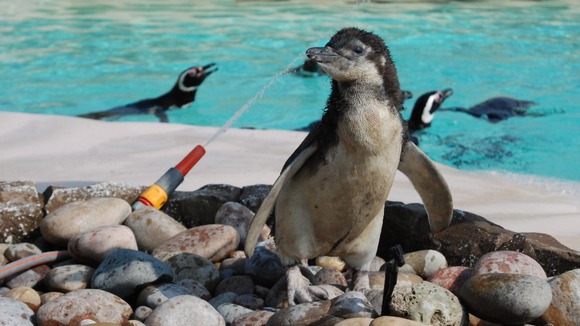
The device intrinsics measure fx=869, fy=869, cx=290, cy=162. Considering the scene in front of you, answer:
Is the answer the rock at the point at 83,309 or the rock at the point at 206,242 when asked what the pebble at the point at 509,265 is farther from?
the rock at the point at 83,309

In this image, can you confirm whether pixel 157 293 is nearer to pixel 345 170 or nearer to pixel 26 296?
pixel 26 296

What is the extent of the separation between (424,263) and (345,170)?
751mm

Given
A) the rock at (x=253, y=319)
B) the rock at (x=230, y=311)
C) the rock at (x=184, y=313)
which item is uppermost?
the rock at (x=184, y=313)

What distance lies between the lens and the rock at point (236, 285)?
3.53m

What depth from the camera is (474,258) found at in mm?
3779

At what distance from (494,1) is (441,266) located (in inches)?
543

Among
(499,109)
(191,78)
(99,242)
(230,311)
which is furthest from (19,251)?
(499,109)

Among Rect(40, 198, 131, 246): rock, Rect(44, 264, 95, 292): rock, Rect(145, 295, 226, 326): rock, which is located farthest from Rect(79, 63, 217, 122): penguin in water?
Rect(145, 295, 226, 326): rock

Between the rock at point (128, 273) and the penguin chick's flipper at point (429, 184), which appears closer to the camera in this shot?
the rock at point (128, 273)

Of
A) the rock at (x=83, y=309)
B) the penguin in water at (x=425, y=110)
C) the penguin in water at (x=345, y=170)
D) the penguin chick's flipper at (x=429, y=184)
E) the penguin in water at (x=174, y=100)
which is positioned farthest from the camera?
the penguin in water at (x=174, y=100)

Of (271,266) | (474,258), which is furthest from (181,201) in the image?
(474,258)

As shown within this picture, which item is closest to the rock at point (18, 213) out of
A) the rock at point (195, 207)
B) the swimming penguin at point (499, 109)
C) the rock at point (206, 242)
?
the rock at point (195, 207)

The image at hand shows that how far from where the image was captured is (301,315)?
9.25ft

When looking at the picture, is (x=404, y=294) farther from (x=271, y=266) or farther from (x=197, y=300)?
(x=271, y=266)
